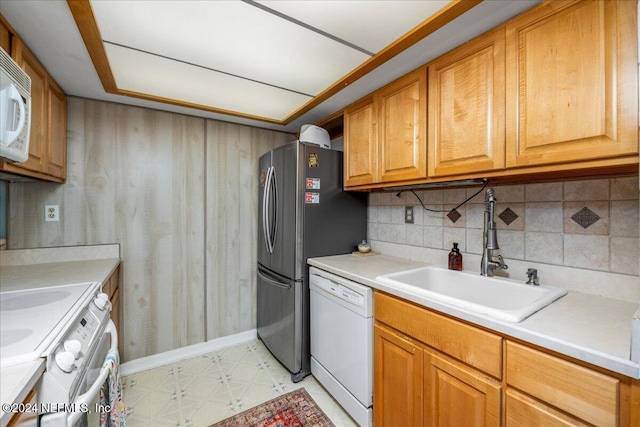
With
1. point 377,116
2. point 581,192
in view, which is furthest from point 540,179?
point 377,116

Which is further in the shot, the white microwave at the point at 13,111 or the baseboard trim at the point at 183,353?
the baseboard trim at the point at 183,353

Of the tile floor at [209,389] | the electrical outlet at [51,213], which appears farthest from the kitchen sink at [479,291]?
the electrical outlet at [51,213]

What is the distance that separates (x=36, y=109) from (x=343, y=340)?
7.23 feet

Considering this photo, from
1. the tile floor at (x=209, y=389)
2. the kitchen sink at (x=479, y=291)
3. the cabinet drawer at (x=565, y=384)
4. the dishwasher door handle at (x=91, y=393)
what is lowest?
the tile floor at (x=209, y=389)

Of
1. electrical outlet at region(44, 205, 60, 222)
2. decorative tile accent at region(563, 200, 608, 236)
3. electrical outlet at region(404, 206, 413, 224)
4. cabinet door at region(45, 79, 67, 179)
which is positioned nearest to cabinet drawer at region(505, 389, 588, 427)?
decorative tile accent at region(563, 200, 608, 236)

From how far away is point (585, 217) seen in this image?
120cm

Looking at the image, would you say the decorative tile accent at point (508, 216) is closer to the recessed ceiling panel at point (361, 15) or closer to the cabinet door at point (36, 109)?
the recessed ceiling panel at point (361, 15)

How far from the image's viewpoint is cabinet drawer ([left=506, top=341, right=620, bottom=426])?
73 centimetres

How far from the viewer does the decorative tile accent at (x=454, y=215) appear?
1.70 m

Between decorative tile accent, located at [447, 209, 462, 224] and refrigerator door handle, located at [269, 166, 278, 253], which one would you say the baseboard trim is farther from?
decorative tile accent, located at [447, 209, 462, 224]

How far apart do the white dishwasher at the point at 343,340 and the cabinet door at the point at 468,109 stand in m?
0.85

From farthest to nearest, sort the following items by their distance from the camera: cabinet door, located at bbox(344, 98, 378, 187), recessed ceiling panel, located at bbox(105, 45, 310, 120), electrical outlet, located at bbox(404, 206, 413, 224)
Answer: electrical outlet, located at bbox(404, 206, 413, 224) < cabinet door, located at bbox(344, 98, 378, 187) < recessed ceiling panel, located at bbox(105, 45, 310, 120)

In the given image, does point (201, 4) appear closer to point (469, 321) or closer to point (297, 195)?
point (297, 195)

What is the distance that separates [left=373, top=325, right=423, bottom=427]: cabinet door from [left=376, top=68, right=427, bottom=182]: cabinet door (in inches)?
36.7
